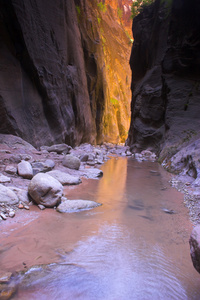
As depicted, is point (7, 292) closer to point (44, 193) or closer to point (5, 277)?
point (5, 277)

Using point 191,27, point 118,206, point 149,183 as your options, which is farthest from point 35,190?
point 191,27

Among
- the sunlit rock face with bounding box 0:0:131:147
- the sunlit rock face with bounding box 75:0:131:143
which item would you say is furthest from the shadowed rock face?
the sunlit rock face with bounding box 75:0:131:143

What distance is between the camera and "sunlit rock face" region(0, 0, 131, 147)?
7879 mm

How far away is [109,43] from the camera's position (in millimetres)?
37688

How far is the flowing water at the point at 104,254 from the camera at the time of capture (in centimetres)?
147

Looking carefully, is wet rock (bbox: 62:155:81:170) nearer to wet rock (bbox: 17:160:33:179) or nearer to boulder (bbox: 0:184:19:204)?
wet rock (bbox: 17:160:33:179)

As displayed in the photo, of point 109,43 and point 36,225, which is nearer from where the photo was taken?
point 36,225

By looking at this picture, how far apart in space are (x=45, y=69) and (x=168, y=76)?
323 inches

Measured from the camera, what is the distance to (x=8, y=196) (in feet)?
9.34

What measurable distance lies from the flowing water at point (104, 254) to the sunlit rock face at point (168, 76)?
634 centimetres

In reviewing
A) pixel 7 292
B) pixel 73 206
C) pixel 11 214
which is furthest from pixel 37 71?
pixel 7 292

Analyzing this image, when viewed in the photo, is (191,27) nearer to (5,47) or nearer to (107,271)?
(5,47)

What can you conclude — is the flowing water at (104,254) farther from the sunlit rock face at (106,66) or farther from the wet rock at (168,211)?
the sunlit rock face at (106,66)

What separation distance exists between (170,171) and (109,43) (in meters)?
38.1
